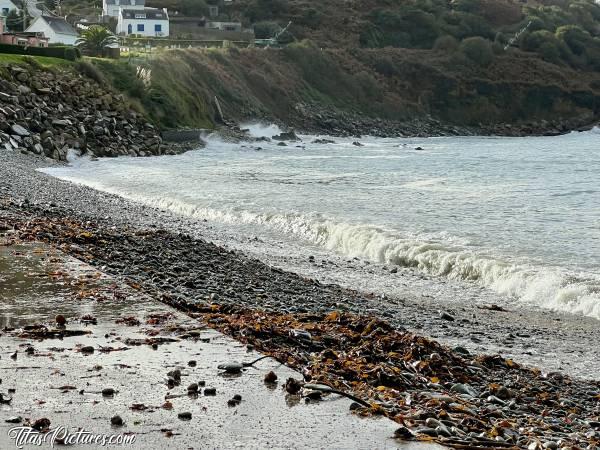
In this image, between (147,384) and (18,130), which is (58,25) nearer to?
(18,130)

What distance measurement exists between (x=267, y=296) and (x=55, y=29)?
56.8 meters

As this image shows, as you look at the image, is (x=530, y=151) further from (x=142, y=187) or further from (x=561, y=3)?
(x=561, y=3)

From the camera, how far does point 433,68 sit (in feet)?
305

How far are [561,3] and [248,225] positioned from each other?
382 feet

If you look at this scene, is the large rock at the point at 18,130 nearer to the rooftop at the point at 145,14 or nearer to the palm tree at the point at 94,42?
the palm tree at the point at 94,42

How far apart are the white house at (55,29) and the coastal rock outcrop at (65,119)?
21.1 metres

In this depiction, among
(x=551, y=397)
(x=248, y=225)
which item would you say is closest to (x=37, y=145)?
(x=248, y=225)

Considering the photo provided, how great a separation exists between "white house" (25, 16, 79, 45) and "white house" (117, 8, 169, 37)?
63.7 feet

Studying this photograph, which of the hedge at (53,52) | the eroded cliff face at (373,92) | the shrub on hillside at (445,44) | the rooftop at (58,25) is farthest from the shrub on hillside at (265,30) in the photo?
the hedge at (53,52)

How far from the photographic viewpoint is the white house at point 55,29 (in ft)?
207

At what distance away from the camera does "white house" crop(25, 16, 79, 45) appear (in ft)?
207

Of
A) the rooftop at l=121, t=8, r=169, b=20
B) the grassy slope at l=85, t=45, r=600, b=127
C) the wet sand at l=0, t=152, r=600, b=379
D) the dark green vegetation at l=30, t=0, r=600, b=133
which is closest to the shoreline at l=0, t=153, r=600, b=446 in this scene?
the wet sand at l=0, t=152, r=600, b=379

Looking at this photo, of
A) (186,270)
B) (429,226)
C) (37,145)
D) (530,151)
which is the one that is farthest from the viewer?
(530,151)

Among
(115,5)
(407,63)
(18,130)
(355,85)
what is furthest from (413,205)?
(115,5)
